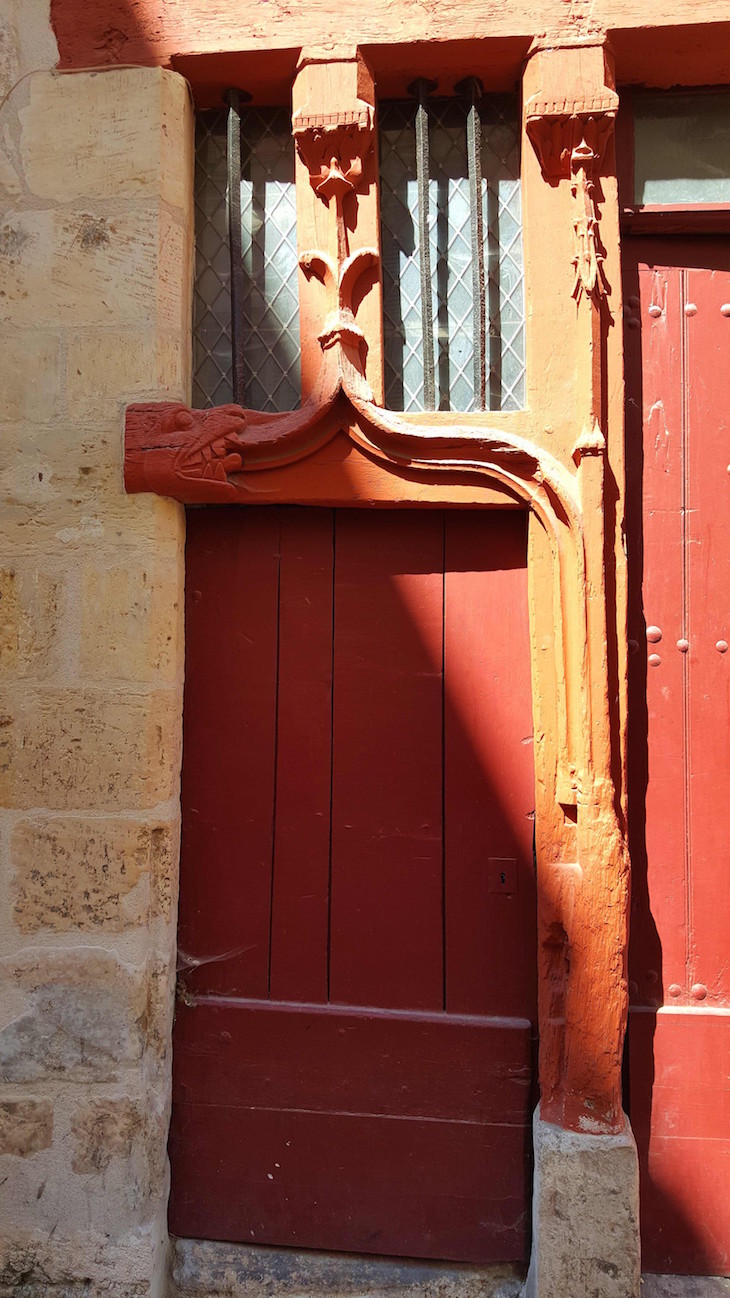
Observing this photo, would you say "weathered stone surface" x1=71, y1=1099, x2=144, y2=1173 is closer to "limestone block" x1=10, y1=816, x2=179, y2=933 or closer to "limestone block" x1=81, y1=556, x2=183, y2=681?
"limestone block" x1=10, y1=816, x2=179, y2=933

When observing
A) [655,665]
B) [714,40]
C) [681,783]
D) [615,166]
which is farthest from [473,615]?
Result: [714,40]

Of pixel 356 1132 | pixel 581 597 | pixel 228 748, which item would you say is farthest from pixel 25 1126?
pixel 581 597

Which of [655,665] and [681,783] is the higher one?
[655,665]

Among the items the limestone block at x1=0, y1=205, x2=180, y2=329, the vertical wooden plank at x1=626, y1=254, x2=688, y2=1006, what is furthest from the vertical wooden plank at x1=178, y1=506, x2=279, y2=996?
the vertical wooden plank at x1=626, y1=254, x2=688, y2=1006

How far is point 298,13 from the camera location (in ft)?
6.84

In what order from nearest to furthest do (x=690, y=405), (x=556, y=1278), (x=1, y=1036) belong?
(x=556, y=1278) → (x=1, y=1036) → (x=690, y=405)

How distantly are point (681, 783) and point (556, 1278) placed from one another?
1.14 m

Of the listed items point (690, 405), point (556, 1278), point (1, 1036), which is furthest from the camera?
point (690, 405)

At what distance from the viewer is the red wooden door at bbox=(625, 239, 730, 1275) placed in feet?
6.77

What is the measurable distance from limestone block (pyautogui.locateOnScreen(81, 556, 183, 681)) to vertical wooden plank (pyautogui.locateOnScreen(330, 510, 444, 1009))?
44cm

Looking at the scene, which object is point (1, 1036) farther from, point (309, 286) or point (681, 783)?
point (309, 286)

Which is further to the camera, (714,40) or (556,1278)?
(714,40)

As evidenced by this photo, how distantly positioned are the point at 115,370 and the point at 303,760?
1070 millimetres

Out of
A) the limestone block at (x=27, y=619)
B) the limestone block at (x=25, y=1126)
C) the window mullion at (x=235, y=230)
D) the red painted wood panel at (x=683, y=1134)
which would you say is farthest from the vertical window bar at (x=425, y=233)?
the limestone block at (x=25, y=1126)
